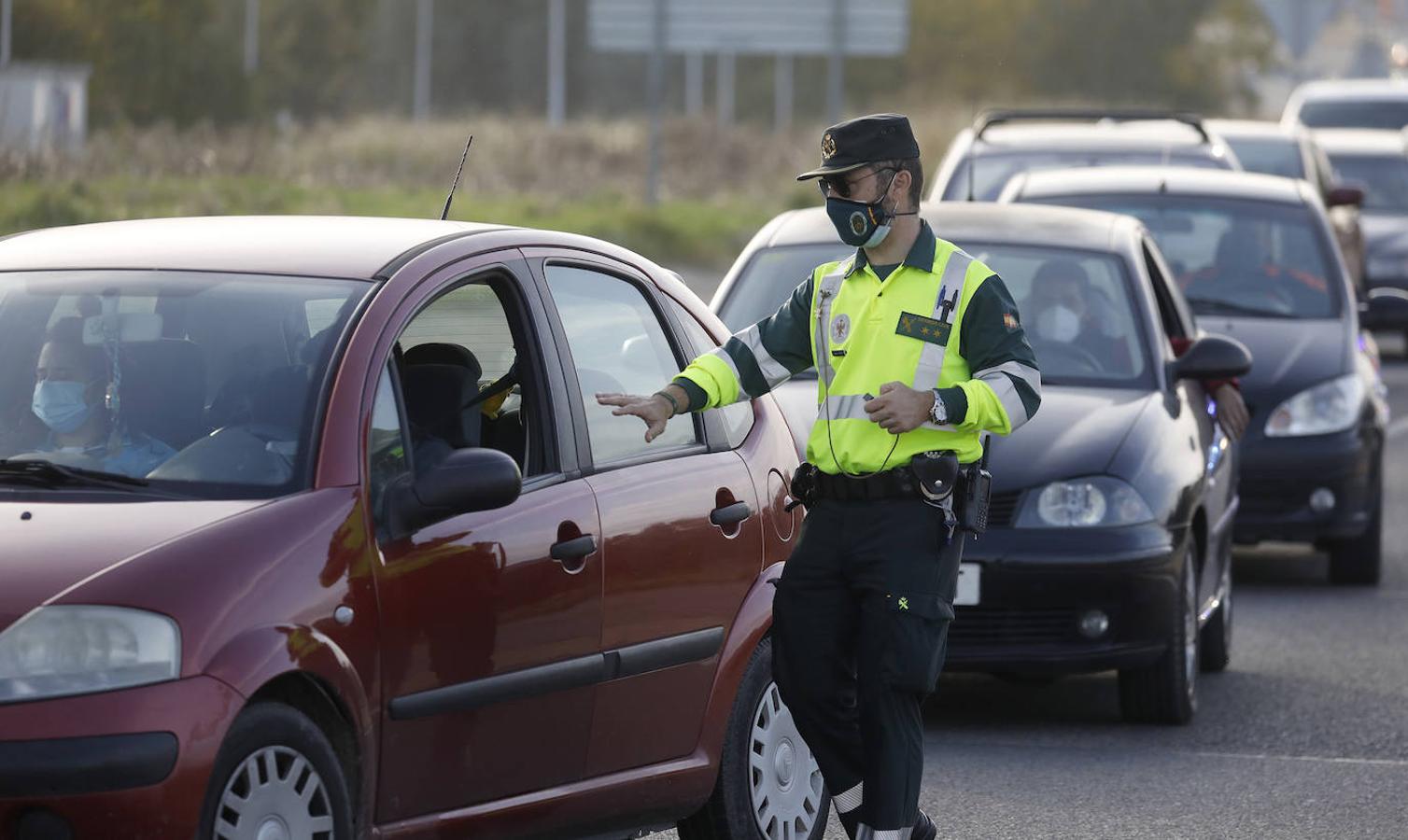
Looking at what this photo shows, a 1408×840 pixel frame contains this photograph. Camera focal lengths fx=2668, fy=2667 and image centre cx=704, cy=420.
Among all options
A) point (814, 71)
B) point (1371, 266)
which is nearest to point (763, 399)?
point (1371, 266)

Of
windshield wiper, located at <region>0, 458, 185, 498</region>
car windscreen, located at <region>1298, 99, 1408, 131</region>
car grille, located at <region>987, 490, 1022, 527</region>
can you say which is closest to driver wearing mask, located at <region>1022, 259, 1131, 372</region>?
car grille, located at <region>987, 490, 1022, 527</region>

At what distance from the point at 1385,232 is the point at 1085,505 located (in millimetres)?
17458

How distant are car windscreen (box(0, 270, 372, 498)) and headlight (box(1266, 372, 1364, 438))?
7.04 m

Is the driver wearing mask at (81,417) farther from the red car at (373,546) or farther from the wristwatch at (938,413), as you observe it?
the wristwatch at (938,413)

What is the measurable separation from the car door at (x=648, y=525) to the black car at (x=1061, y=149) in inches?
286

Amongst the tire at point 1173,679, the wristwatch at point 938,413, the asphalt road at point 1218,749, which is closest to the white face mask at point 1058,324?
the tire at point 1173,679

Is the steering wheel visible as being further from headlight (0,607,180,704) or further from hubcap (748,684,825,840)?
headlight (0,607,180,704)

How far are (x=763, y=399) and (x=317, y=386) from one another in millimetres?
1735

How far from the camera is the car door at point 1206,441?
9195mm

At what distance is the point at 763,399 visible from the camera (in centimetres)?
662

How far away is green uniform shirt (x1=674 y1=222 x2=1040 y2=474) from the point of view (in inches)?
222

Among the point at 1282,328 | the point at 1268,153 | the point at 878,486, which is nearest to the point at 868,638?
the point at 878,486

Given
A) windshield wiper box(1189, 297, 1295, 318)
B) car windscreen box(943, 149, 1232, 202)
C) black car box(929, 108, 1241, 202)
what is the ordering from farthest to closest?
car windscreen box(943, 149, 1232, 202) → black car box(929, 108, 1241, 202) → windshield wiper box(1189, 297, 1295, 318)

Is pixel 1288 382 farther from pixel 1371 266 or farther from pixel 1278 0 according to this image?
A: pixel 1278 0
